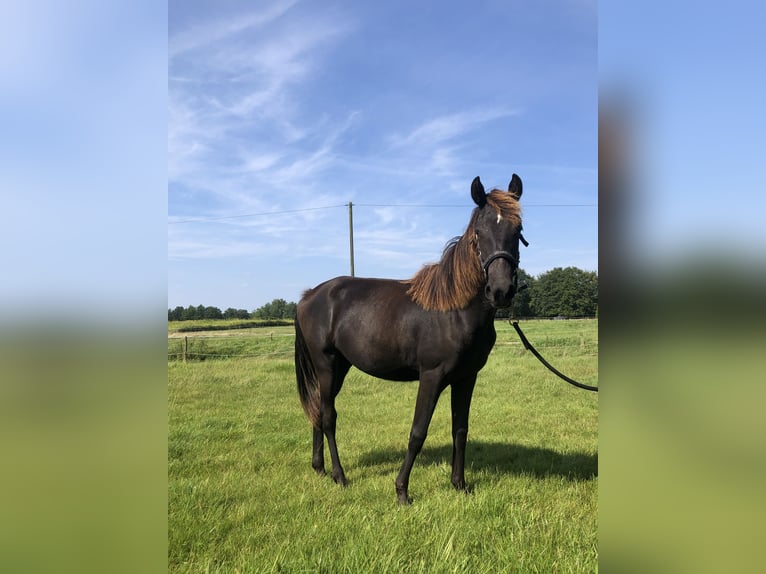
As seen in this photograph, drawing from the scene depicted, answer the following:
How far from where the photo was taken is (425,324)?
4293mm

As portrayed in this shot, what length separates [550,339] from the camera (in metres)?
20.9

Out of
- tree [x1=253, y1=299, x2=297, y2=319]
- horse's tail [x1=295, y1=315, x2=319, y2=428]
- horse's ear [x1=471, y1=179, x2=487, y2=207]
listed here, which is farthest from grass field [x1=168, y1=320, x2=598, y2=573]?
tree [x1=253, y1=299, x2=297, y2=319]

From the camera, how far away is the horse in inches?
140

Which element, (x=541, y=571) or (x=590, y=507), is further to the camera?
(x=590, y=507)

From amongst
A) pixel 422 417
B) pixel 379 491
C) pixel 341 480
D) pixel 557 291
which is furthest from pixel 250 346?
pixel 557 291

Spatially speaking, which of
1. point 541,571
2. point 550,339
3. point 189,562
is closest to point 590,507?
point 541,571

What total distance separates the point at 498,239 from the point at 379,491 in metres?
2.72

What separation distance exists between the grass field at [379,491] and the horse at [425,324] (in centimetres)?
47

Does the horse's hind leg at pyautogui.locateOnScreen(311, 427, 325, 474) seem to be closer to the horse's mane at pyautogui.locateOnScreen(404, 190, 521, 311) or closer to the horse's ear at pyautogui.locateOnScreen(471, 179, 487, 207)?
the horse's mane at pyautogui.locateOnScreen(404, 190, 521, 311)
